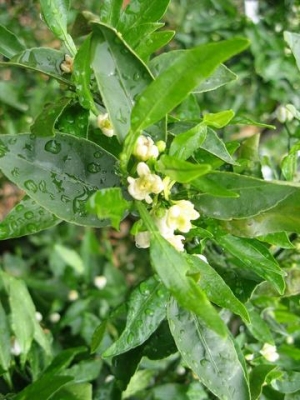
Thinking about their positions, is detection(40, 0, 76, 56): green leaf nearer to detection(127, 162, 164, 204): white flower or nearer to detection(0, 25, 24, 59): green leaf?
detection(0, 25, 24, 59): green leaf

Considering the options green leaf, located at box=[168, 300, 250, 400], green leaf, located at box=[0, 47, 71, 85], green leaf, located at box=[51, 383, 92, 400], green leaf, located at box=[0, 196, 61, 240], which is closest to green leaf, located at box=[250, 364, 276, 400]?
green leaf, located at box=[168, 300, 250, 400]

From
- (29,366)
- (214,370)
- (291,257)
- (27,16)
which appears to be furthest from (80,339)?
(27,16)

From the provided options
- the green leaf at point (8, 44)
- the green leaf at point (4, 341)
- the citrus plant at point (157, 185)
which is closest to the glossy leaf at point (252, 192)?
the citrus plant at point (157, 185)

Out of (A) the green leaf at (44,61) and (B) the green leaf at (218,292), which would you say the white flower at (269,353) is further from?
(A) the green leaf at (44,61)

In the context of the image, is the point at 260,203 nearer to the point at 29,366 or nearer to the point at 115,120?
the point at 115,120

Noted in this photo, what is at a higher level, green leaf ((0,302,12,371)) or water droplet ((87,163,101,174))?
water droplet ((87,163,101,174))

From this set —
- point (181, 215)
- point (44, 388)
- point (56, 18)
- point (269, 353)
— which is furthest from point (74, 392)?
point (56, 18)
